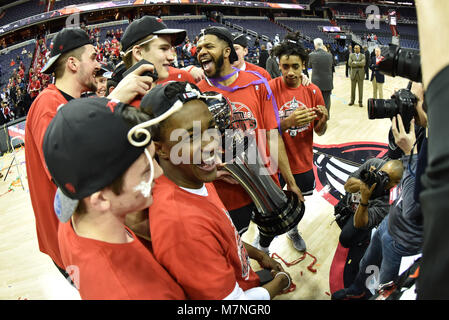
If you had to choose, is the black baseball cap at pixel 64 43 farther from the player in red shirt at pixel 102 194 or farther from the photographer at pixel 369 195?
the photographer at pixel 369 195

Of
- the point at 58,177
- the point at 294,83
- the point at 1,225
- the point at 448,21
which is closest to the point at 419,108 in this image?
the point at 448,21

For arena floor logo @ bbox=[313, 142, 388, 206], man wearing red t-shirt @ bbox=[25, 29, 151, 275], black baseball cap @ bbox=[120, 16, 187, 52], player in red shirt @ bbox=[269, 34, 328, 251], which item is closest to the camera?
man wearing red t-shirt @ bbox=[25, 29, 151, 275]

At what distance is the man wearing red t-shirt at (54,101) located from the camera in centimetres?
159

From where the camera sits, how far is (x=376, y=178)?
1.84 m

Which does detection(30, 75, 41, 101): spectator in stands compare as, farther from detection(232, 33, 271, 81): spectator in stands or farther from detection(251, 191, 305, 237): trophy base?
detection(251, 191, 305, 237): trophy base

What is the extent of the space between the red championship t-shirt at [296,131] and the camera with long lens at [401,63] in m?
1.63

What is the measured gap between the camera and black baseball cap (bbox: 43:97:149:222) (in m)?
0.77

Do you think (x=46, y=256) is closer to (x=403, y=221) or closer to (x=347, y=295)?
(x=347, y=295)

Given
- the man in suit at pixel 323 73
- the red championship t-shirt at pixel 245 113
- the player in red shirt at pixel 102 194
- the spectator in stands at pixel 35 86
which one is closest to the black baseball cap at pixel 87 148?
the player in red shirt at pixel 102 194

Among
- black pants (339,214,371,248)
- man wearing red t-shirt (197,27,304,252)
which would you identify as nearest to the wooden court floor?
black pants (339,214,371,248)

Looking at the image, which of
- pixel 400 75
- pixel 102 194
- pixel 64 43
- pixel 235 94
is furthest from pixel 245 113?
pixel 102 194

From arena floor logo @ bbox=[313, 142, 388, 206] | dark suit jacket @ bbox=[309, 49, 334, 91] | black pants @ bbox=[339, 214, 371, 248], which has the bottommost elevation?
arena floor logo @ bbox=[313, 142, 388, 206]

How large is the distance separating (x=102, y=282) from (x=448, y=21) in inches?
36.1

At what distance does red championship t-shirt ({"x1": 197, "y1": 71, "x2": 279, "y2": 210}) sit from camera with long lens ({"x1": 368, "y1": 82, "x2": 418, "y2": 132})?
742mm
